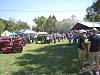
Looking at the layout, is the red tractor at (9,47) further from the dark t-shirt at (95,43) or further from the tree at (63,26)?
the tree at (63,26)

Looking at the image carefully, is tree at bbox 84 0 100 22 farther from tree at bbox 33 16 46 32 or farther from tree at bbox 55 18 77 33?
tree at bbox 55 18 77 33

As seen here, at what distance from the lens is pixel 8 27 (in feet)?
420

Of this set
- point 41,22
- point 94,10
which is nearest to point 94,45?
point 94,10

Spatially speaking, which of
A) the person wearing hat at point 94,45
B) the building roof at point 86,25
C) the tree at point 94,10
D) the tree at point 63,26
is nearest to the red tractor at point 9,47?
the building roof at point 86,25

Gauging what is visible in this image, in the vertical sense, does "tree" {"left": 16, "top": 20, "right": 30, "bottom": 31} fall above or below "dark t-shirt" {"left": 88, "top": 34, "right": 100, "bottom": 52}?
above

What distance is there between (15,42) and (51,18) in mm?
112188

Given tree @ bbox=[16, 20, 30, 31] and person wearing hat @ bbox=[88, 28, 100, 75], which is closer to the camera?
person wearing hat @ bbox=[88, 28, 100, 75]

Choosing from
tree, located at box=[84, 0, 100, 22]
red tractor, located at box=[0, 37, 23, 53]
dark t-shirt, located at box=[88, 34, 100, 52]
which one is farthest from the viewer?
tree, located at box=[84, 0, 100, 22]

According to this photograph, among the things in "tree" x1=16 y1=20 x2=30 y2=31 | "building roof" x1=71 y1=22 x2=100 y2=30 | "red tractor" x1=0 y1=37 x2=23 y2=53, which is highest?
"tree" x1=16 y1=20 x2=30 y2=31

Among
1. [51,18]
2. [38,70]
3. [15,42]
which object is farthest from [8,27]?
[38,70]

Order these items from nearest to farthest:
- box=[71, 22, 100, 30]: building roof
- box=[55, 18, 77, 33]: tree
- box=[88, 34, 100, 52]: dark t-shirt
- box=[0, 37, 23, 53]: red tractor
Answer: box=[88, 34, 100, 52]: dark t-shirt
box=[0, 37, 23, 53]: red tractor
box=[71, 22, 100, 30]: building roof
box=[55, 18, 77, 33]: tree

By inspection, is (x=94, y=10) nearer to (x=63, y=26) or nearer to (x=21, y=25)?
(x=63, y=26)

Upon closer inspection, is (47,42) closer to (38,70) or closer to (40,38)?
(40,38)

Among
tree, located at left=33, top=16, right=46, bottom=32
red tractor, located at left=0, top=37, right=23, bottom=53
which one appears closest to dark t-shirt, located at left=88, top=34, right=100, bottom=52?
red tractor, located at left=0, top=37, right=23, bottom=53
